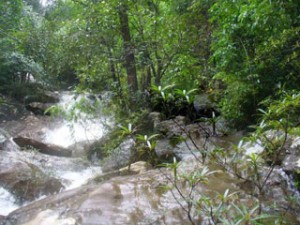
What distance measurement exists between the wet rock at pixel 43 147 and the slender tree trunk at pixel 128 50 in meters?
2.15

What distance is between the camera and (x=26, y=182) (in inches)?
205

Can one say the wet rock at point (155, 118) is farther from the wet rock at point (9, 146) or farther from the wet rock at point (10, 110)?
the wet rock at point (10, 110)

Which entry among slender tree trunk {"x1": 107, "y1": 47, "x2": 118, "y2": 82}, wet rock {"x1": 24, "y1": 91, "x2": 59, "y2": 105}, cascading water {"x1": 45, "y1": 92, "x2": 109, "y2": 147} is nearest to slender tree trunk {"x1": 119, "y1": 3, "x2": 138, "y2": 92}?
slender tree trunk {"x1": 107, "y1": 47, "x2": 118, "y2": 82}

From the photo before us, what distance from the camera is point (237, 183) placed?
387 centimetres

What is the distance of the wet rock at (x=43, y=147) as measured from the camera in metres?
7.64

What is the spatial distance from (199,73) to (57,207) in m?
5.11

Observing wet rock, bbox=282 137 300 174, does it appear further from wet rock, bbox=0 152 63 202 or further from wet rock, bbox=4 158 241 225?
wet rock, bbox=0 152 63 202

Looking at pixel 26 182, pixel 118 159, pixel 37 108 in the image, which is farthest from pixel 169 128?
pixel 37 108

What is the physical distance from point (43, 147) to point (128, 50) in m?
2.95

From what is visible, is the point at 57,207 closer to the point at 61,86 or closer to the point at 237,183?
the point at 237,183

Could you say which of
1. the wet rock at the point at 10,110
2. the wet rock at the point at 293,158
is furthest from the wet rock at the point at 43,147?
the wet rock at the point at 293,158

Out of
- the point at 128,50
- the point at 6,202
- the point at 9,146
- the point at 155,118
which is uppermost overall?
the point at 128,50

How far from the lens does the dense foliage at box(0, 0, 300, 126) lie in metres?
5.08

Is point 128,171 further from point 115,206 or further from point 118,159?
point 115,206
